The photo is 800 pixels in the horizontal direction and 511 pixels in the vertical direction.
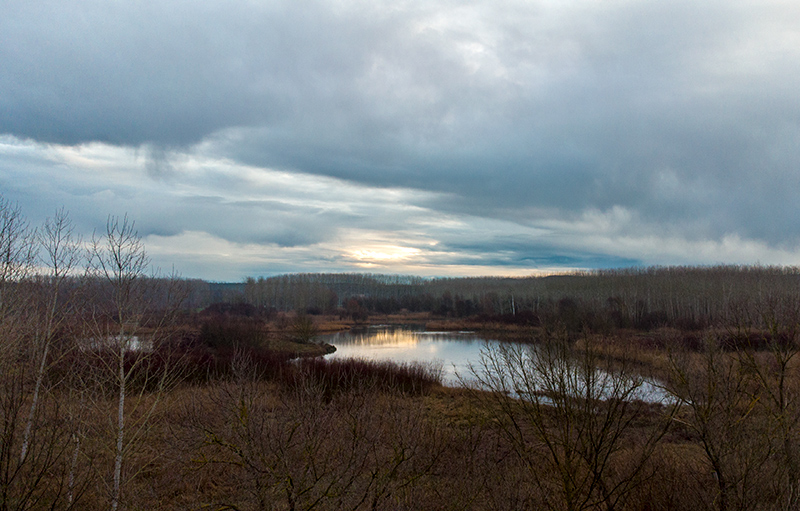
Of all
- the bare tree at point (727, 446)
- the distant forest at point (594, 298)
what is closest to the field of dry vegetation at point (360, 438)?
the bare tree at point (727, 446)

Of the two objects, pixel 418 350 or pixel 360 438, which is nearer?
pixel 360 438

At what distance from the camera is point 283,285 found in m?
126

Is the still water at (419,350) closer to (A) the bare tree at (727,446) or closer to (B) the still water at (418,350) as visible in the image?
(B) the still water at (418,350)

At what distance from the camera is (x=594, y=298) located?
73.3 meters

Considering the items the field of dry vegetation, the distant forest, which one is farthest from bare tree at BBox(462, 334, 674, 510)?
the distant forest

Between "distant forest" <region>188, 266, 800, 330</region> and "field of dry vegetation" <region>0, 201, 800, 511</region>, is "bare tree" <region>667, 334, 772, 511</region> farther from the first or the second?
"distant forest" <region>188, 266, 800, 330</region>

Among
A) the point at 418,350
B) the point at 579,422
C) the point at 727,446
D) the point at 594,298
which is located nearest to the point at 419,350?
the point at 418,350

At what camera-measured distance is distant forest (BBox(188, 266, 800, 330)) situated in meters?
49.5

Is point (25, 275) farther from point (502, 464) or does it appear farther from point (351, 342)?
point (351, 342)

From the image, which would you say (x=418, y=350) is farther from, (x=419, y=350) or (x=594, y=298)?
(x=594, y=298)

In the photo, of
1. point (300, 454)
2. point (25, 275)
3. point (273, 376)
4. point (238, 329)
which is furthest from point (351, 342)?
point (300, 454)

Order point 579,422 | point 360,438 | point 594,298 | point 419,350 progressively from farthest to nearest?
1. point 594,298
2. point 419,350
3. point 579,422
4. point 360,438

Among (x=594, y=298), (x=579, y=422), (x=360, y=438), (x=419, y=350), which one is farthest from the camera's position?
(x=594, y=298)

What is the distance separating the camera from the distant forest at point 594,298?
49500 millimetres
